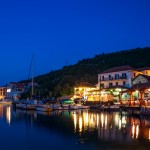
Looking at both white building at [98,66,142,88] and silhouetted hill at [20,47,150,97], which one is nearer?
white building at [98,66,142,88]

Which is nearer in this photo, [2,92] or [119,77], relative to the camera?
[119,77]

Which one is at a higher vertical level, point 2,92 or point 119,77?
point 119,77

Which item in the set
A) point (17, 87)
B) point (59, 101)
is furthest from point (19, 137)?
point (17, 87)

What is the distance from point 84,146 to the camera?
24516 mm

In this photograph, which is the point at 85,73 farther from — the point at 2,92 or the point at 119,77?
the point at 2,92

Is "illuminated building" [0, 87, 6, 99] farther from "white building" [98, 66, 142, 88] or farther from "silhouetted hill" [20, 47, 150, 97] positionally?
"white building" [98, 66, 142, 88]

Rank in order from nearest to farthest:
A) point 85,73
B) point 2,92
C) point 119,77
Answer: point 119,77 → point 85,73 → point 2,92

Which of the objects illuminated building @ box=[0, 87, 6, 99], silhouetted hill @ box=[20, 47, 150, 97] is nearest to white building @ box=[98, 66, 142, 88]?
silhouetted hill @ box=[20, 47, 150, 97]

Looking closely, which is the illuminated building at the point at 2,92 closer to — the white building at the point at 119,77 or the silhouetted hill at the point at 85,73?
the silhouetted hill at the point at 85,73

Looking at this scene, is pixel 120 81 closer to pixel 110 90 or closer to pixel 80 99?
pixel 110 90

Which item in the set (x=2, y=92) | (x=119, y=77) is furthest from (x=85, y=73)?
(x=2, y=92)

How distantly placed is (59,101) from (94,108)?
15026 millimetres

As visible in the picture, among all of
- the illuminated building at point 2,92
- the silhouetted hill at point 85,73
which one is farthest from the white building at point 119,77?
the illuminated building at point 2,92

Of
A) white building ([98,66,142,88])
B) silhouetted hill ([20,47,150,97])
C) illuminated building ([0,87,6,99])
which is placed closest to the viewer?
white building ([98,66,142,88])
